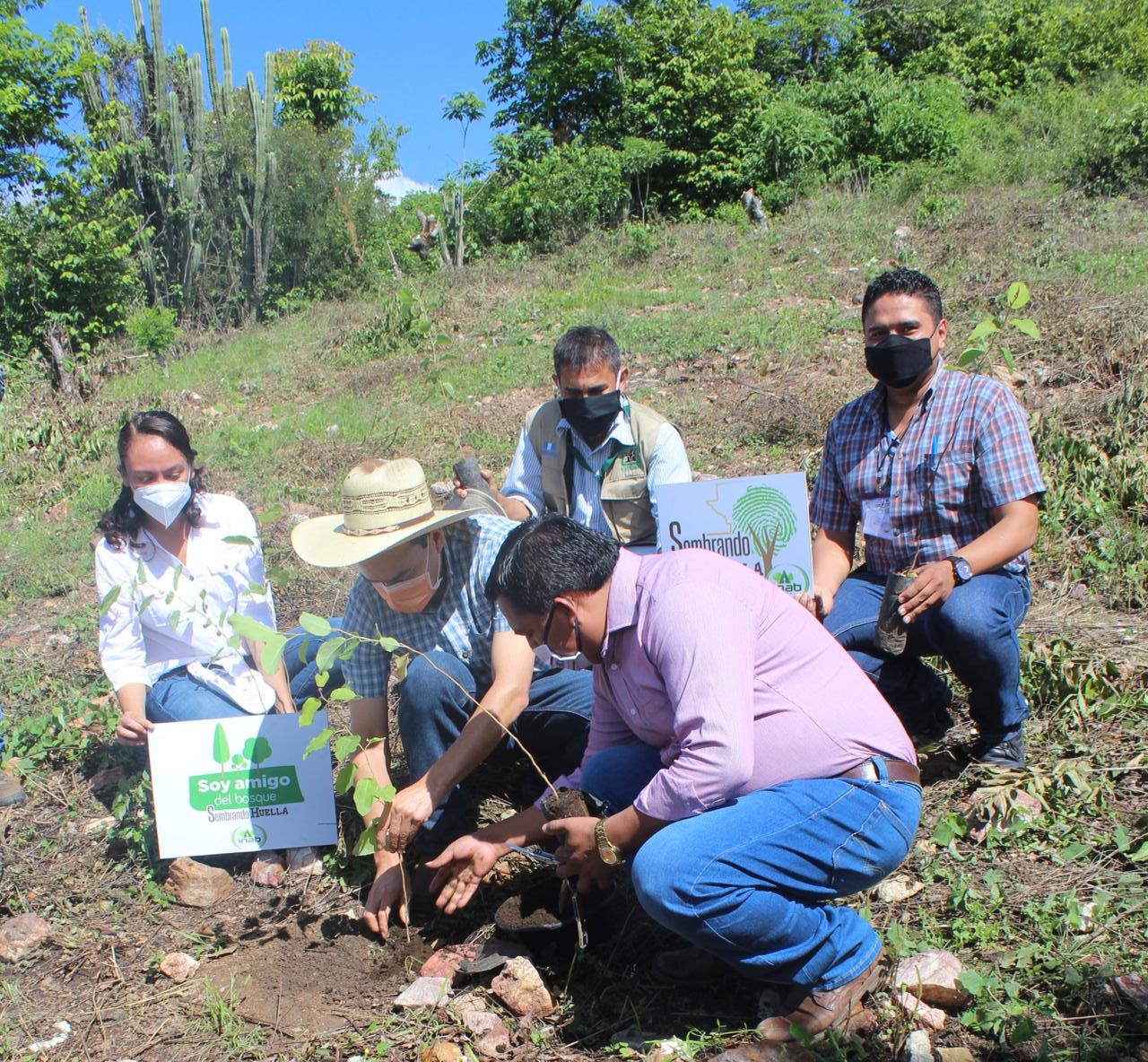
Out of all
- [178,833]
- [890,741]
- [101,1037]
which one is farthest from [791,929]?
[178,833]

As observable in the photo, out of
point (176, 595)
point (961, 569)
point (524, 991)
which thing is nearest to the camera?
point (524, 991)

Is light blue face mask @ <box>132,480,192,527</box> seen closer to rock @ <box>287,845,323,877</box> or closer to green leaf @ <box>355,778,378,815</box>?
rock @ <box>287,845,323,877</box>

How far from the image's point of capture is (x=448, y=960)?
2.61 meters

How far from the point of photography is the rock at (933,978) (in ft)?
7.01

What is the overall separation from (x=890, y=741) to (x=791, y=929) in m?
0.45

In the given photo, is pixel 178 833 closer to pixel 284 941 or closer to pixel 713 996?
pixel 284 941

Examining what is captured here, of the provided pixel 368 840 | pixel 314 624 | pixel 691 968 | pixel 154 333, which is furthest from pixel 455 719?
pixel 154 333

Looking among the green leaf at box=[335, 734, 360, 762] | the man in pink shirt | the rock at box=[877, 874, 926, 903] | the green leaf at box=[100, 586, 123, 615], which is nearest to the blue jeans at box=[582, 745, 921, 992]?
the man in pink shirt

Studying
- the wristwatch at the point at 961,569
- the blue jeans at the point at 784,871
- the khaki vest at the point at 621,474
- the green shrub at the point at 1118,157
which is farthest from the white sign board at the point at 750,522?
the green shrub at the point at 1118,157

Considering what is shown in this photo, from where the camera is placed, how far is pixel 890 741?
83.7 inches

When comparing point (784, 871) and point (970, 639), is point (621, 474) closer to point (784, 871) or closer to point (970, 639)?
point (970, 639)

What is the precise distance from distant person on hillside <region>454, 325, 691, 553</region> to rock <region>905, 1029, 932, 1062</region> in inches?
76.3

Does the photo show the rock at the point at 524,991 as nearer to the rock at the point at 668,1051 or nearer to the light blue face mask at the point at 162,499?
the rock at the point at 668,1051

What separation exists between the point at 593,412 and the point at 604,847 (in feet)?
6.22
